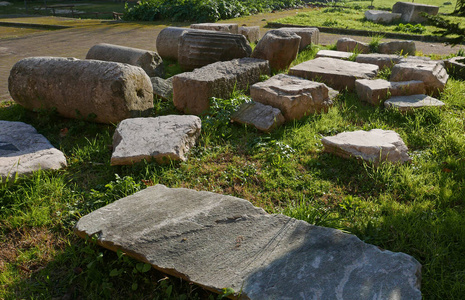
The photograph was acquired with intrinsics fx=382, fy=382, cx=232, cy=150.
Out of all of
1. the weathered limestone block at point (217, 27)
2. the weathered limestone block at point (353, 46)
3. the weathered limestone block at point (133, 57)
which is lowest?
the weathered limestone block at point (133, 57)

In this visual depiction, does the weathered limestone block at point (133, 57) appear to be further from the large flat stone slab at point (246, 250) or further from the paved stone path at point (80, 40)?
the large flat stone slab at point (246, 250)

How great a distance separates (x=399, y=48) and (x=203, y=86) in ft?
15.3

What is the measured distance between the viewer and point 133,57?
5.96m

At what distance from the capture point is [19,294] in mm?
2322

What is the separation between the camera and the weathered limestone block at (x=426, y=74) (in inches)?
205

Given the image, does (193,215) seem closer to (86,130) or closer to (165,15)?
(86,130)

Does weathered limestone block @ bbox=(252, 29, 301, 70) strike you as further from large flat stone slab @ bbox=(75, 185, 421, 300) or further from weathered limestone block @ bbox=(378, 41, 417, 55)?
large flat stone slab @ bbox=(75, 185, 421, 300)

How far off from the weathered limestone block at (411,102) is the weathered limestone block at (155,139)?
2473 mm

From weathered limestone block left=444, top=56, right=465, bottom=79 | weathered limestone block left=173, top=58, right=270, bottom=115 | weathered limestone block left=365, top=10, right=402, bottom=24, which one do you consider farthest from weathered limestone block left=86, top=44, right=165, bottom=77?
weathered limestone block left=365, top=10, right=402, bottom=24

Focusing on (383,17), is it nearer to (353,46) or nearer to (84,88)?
(353,46)

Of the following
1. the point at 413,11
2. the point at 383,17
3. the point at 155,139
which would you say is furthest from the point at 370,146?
the point at 413,11

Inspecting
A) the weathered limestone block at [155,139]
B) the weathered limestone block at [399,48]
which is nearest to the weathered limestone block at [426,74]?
the weathered limestone block at [399,48]

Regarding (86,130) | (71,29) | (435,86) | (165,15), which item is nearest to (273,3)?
(165,15)

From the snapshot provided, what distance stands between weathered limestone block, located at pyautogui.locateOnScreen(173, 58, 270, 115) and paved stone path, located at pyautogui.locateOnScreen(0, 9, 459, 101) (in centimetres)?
305
